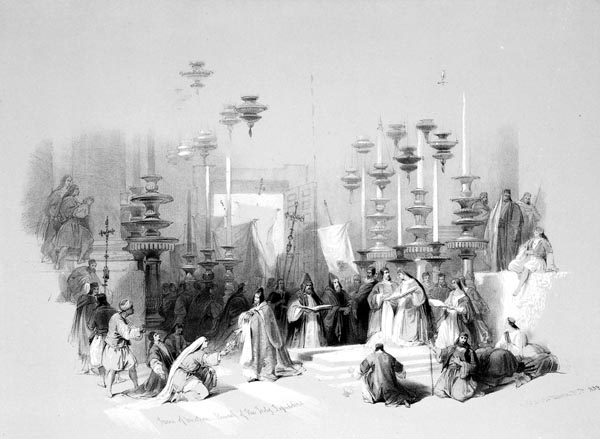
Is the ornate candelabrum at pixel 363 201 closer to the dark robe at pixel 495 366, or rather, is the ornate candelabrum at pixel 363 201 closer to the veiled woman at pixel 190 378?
the dark robe at pixel 495 366

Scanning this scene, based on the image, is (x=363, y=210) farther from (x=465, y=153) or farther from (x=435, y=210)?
(x=465, y=153)

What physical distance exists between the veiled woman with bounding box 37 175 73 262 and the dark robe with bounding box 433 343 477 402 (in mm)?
4128

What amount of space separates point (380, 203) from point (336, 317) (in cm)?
130

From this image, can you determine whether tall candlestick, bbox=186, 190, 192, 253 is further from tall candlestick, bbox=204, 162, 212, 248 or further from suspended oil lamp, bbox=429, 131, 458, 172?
suspended oil lamp, bbox=429, 131, 458, 172

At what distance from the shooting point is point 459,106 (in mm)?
8797

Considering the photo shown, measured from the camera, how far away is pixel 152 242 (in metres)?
8.12

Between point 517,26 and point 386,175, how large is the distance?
218 cm

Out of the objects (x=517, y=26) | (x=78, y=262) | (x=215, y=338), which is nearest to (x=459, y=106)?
(x=517, y=26)

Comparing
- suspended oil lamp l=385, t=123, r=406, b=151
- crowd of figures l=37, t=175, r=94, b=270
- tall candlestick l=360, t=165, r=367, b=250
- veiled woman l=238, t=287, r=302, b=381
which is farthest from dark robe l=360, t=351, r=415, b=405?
crowd of figures l=37, t=175, r=94, b=270

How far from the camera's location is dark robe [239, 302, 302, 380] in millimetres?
8156

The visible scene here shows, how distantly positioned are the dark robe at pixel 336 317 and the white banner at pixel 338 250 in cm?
21

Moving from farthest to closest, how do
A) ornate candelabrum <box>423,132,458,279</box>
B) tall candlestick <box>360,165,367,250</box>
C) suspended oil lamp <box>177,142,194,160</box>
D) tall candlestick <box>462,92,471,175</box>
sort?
tall candlestick <box>462,92,471,175</box>, ornate candelabrum <box>423,132,458,279</box>, tall candlestick <box>360,165,367,250</box>, suspended oil lamp <box>177,142,194,160</box>

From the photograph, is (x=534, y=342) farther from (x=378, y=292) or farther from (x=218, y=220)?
(x=218, y=220)

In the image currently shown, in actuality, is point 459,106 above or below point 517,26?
below
